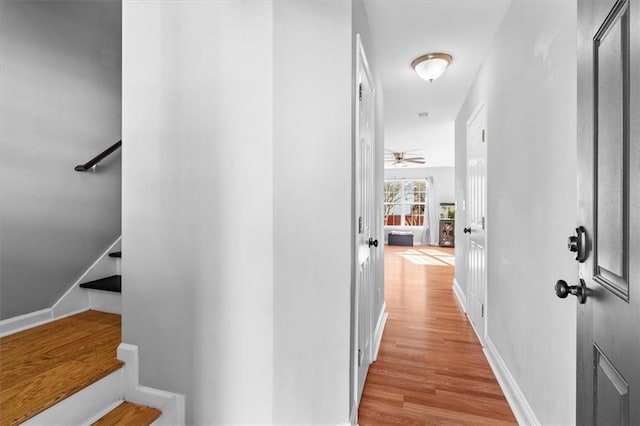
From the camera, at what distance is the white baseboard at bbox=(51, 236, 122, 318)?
200 cm

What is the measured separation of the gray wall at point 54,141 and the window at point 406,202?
9.20 m

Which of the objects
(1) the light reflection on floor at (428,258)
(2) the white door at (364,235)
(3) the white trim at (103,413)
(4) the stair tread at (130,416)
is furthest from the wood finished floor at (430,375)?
(1) the light reflection on floor at (428,258)

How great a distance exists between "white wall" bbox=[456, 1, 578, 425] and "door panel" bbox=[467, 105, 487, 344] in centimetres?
32

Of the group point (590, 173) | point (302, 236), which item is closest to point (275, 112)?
point (302, 236)

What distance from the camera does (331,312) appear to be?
1.41m

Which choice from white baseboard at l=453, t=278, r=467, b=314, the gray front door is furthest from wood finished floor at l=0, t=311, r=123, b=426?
white baseboard at l=453, t=278, r=467, b=314

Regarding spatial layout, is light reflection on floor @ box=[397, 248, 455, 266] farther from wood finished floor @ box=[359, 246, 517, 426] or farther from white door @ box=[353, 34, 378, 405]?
white door @ box=[353, 34, 378, 405]

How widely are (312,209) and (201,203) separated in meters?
0.48

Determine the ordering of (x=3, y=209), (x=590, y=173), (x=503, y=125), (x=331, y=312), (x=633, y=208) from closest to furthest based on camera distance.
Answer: (x=633, y=208), (x=590, y=173), (x=331, y=312), (x=3, y=209), (x=503, y=125)

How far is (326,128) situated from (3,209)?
1.83 m

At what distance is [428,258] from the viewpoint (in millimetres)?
7355

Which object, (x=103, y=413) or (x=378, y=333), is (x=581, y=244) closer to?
(x=103, y=413)

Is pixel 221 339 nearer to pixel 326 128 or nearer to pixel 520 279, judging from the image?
pixel 326 128

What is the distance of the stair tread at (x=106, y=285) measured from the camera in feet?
6.67
